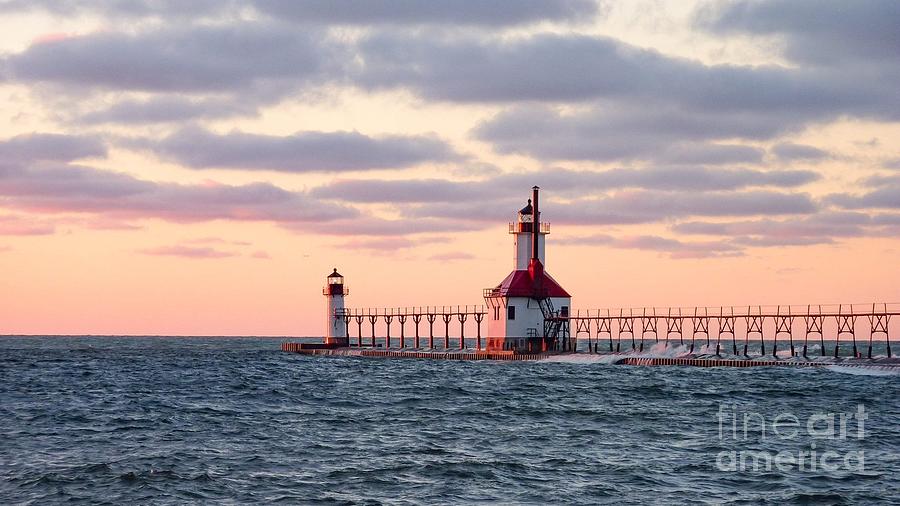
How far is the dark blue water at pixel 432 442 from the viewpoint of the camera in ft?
88.0

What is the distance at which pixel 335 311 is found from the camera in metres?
116

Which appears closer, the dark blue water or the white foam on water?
the dark blue water

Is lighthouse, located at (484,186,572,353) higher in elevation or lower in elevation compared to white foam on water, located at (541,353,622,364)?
higher

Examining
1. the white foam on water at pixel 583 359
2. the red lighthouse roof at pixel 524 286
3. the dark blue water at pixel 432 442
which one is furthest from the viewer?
the red lighthouse roof at pixel 524 286

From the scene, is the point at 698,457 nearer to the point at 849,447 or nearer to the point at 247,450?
the point at 849,447

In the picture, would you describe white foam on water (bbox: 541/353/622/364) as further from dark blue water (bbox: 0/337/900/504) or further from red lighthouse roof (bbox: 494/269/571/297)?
dark blue water (bbox: 0/337/900/504)

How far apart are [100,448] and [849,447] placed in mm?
22845

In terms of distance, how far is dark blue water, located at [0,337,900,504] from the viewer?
26.8 metres

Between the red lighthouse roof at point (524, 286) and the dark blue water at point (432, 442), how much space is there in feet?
83.6

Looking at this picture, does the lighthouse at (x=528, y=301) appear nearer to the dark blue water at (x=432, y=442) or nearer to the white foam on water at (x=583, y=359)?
the white foam on water at (x=583, y=359)

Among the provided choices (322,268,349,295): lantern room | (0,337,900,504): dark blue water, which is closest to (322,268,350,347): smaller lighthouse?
(322,268,349,295): lantern room

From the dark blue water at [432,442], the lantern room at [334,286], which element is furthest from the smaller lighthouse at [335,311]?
the dark blue water at [432,442]

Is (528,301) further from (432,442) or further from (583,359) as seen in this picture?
(432,442)

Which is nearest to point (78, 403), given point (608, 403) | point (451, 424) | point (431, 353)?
point (451, 424)
